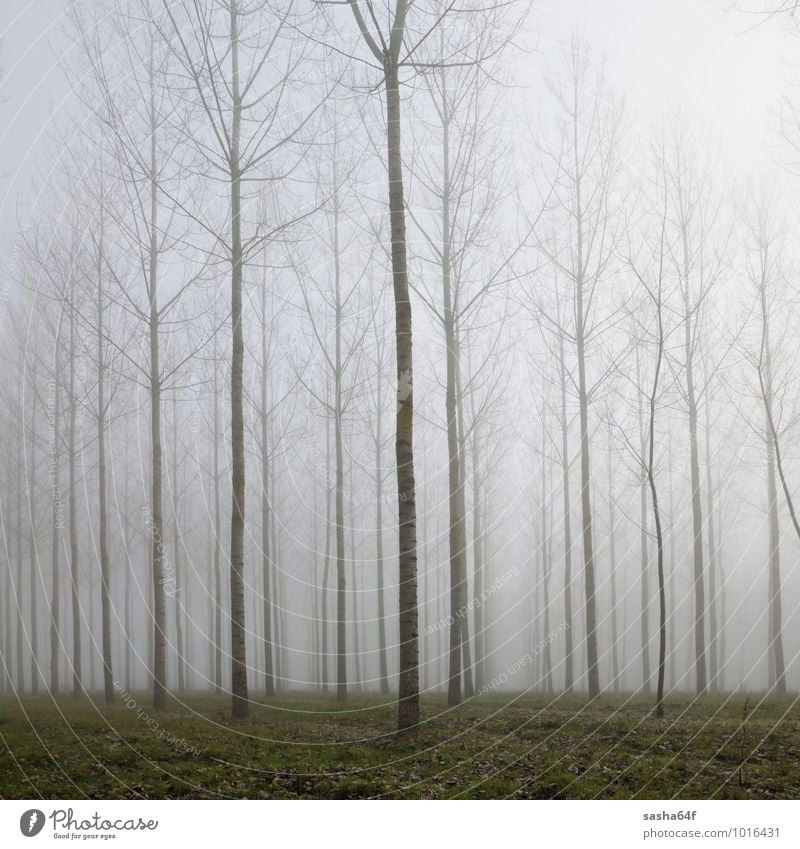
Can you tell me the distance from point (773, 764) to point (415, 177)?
363 inches

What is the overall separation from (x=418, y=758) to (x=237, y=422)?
4.79 m

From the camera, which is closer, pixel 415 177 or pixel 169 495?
pixel 415 177

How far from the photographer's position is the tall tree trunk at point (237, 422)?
9.83m

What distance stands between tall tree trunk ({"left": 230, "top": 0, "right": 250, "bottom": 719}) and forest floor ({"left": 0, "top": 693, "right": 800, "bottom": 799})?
621mm

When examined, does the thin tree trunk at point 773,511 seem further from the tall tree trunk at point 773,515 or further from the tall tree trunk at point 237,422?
the tall tree trunk at point 237,422

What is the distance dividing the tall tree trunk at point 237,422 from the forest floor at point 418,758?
62 cm

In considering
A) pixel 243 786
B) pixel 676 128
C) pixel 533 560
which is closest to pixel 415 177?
pixel 676 128

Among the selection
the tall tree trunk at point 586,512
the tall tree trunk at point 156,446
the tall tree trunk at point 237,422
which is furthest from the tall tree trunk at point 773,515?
the tall tree trunk at point 156,446

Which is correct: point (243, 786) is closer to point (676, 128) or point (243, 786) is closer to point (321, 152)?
point (321, 152)

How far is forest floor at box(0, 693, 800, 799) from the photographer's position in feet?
23.5

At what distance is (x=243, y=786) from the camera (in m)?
7.21

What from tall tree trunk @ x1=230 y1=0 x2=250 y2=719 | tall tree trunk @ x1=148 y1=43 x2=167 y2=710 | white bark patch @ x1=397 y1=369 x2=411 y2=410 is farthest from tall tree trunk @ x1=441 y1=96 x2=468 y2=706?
tall tree trunk @ x1=148 y1=43 x2=167 y2=710

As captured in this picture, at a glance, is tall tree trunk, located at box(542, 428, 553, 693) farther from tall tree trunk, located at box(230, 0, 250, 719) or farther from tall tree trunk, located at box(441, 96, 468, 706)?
tall tree trunk, located at box(230, 0, 250, 719)

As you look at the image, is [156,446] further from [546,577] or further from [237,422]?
[546,577]
